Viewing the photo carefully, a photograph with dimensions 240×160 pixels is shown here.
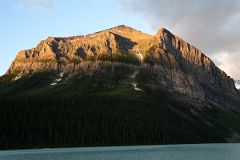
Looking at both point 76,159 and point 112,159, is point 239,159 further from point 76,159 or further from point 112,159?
point 76,159

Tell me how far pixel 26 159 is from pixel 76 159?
17.1m

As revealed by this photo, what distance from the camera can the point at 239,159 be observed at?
12481cm

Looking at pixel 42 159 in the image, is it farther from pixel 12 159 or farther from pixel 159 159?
pixel 159 159

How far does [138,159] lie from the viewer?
124m

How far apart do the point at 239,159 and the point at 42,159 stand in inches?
2537

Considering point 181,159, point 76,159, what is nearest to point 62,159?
point 76,159

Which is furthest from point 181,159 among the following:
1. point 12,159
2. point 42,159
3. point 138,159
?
point 12,159

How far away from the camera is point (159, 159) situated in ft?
411

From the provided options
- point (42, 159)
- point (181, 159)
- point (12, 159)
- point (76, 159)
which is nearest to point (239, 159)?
point (181, 159)

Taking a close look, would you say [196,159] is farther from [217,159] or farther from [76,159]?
[76,159]

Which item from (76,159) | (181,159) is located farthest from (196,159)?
(76,159)

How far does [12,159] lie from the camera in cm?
12838

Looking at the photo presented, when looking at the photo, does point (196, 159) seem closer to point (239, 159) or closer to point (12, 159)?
point (239, 159)

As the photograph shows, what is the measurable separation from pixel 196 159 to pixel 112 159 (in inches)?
1089
